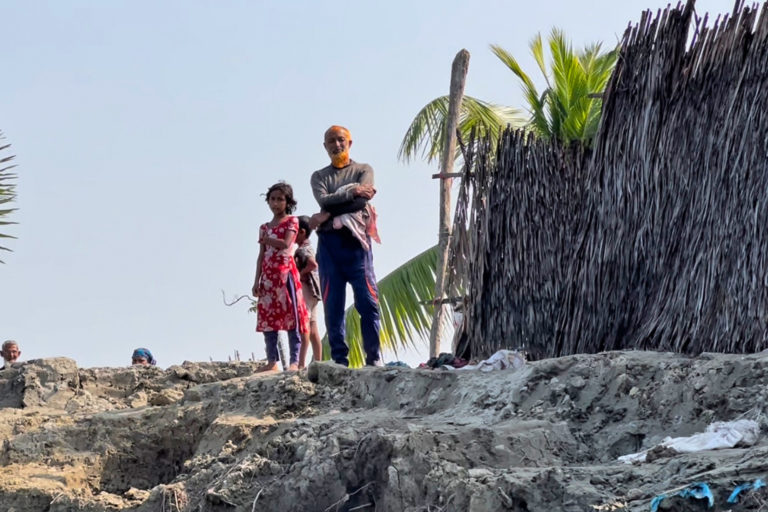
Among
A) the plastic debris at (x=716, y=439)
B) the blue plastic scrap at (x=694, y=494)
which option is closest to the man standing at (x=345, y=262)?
the plastic debris at (x=716, y=439)

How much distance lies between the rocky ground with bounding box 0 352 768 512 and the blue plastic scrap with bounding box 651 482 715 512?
2 centimetres

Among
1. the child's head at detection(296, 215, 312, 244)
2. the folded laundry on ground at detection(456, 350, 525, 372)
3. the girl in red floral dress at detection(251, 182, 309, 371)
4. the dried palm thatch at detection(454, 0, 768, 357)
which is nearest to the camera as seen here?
the dried palm thatch at detection(454, 0, 768, 357)

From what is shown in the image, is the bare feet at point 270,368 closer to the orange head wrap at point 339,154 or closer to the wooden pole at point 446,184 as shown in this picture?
the orange head wrap at point 339,154

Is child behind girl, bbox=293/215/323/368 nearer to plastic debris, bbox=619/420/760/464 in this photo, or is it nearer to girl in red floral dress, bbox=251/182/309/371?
girl in red floral dress, bbox=251/182/309/371

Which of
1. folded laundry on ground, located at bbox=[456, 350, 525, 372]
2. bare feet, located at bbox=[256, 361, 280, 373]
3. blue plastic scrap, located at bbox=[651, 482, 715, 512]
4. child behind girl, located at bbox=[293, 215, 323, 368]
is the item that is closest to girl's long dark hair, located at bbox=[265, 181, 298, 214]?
child behind girl, located at bbox=[293, 215, 323, 368]

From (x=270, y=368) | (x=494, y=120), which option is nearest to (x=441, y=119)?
(x=494, y=120)

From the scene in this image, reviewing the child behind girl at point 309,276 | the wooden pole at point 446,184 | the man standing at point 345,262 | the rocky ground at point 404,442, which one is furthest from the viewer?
the wooden pole at point 446,184

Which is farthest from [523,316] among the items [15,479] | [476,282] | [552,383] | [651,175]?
[15,479]

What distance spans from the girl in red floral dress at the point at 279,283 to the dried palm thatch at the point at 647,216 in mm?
1299

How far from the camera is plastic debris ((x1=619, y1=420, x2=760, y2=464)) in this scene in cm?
537

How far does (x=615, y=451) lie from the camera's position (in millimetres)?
6023

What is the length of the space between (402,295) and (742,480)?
10823 millimetres

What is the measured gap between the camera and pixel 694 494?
461 centimetres

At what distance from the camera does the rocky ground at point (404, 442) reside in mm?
5074
